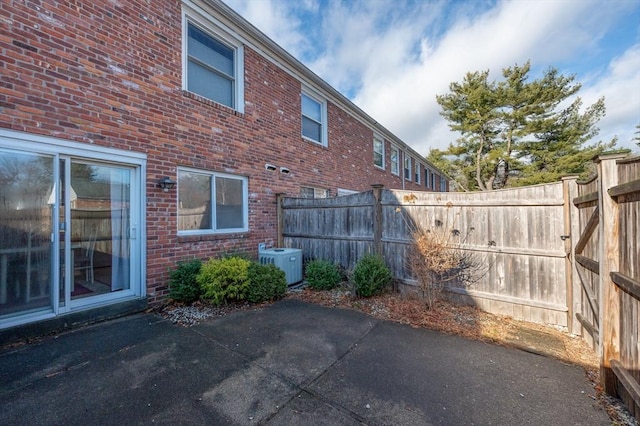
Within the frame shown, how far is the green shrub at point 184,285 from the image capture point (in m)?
4.71

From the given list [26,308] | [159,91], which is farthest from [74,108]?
[26,308]

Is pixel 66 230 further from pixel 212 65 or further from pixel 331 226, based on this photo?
pixel 331 226

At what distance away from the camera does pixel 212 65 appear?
600 cm

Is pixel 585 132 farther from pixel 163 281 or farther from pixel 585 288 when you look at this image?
pixel 163 281

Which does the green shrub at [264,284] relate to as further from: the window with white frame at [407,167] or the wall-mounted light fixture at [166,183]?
the window with white frame at [407,167]

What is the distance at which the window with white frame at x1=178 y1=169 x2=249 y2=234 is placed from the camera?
535 centimetres

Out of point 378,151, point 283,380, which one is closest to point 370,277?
point 283,380

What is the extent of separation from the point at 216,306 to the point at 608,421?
4829 mm

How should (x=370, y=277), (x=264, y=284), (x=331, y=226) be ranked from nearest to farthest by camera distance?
(x=264, y=284) → (x=370, y=277) → (x=331, y=226)

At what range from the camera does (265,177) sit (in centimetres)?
703

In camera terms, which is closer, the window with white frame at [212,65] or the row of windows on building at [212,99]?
the row of windows on building at [212,99]

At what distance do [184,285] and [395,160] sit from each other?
13344 mm

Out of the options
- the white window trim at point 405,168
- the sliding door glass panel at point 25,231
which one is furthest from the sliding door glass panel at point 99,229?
the white window trim at point 405,168

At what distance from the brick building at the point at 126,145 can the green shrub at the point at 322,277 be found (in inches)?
70.0
